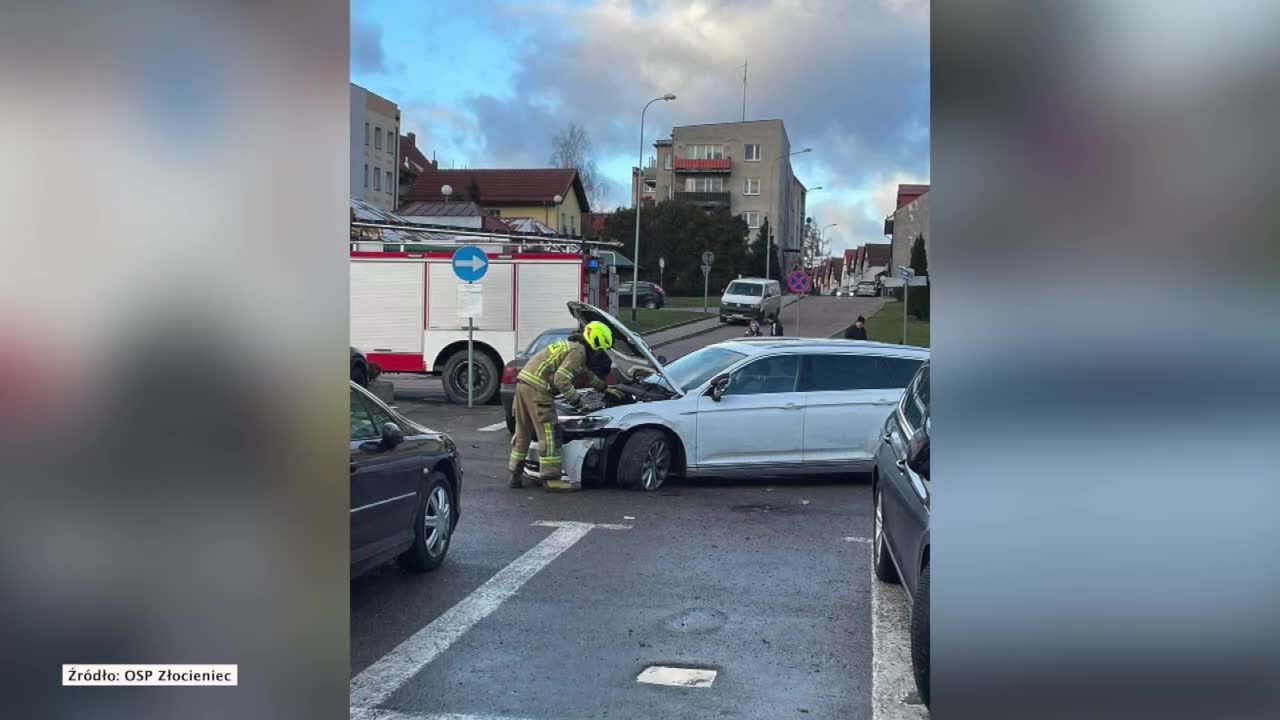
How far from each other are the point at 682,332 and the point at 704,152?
51.0ft

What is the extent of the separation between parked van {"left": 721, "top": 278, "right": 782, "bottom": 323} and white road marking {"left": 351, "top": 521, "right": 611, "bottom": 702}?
36.1m

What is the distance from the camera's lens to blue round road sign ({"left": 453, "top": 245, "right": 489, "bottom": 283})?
720 inches

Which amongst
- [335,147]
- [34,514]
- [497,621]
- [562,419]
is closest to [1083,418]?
[335,147]

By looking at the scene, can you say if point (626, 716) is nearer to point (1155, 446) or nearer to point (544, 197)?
point (1155, 446)

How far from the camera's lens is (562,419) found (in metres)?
11.1

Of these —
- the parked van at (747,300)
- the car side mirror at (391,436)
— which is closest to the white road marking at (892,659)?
the car side mirror at (391,436)

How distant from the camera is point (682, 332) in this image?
133ft

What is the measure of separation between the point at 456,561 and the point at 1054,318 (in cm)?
611

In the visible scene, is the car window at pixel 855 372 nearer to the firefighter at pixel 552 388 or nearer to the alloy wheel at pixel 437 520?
the firefighter at pixel 552 388

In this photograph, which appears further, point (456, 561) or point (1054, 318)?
point (456, 561)

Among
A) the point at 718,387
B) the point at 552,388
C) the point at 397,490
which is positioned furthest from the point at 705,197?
the point at 397,490

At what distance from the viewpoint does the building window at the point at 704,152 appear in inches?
1948

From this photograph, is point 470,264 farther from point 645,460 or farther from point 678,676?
point 678,676

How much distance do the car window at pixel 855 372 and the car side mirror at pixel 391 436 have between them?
5.62 m
